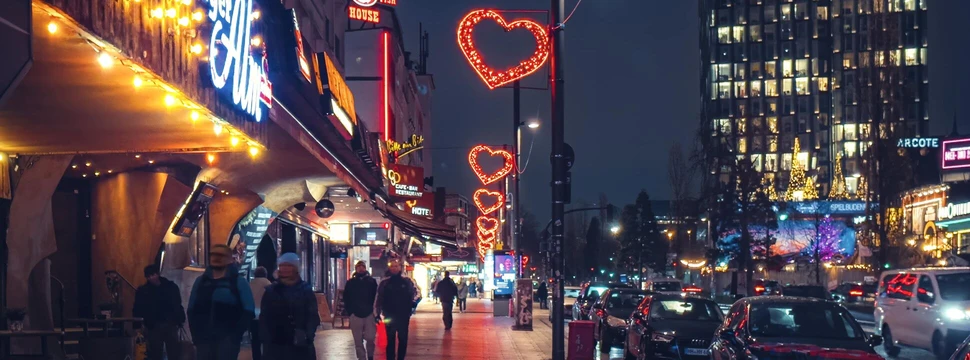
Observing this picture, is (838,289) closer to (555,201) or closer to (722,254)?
(722,254)

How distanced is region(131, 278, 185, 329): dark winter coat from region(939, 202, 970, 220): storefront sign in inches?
2080

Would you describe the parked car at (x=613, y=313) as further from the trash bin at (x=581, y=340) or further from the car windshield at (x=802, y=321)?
the car windshield at (x=802, y=321)

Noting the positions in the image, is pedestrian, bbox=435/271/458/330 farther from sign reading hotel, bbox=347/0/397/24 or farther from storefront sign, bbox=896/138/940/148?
storefront sign, bbox=896/138/940/148

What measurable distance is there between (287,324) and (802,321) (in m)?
6.36

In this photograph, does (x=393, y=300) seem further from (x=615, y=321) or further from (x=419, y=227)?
(x=419, y=227)


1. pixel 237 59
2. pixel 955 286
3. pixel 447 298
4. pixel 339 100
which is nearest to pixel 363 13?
pixel 447 298

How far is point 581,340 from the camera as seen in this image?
17.1 metres

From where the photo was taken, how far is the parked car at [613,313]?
21.6m

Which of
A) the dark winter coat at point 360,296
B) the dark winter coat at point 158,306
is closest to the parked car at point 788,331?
the dark winter coat at point 360,296

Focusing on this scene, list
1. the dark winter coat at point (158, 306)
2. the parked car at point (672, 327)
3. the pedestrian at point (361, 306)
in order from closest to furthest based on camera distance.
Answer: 1. the dark winter coat at point (158, 306)
2. the pedestrian at point (361, 306)
3. the parked car at point (672, 327)

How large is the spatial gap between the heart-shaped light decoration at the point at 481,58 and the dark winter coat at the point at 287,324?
9507mm

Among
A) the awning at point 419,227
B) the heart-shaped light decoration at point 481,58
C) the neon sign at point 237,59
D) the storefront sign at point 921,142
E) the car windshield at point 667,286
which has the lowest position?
the car windshield at point 667,286

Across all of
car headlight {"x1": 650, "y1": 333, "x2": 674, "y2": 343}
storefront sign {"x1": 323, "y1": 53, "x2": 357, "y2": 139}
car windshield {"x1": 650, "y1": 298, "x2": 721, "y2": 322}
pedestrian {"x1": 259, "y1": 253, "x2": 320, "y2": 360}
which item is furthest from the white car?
pedestrian {"x1": 259, "y1": 253, "x2": 320, "y2": 360}

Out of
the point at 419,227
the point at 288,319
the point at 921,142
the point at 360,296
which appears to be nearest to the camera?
the point at 288,319
